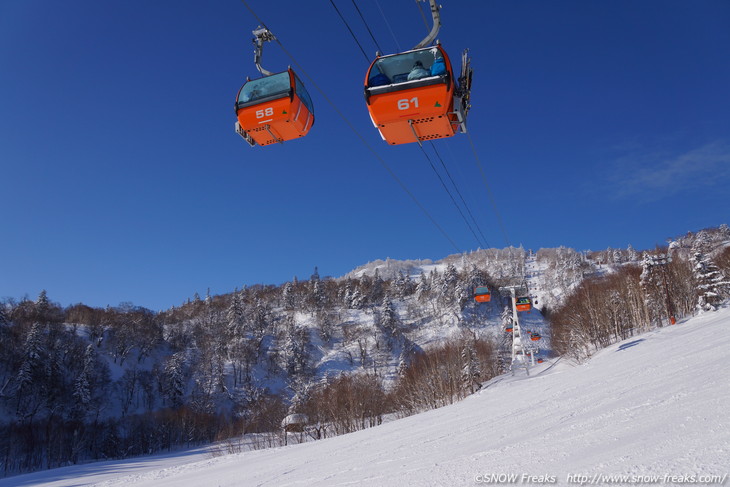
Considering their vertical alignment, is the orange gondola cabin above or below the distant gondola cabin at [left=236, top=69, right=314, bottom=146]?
below

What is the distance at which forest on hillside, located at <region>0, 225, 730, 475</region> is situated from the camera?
153ft

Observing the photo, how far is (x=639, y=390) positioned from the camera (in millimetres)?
8258

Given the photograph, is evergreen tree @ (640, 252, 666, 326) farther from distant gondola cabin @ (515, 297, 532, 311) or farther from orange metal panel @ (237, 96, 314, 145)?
orange metal panel @ (237, 96, 314, 145)

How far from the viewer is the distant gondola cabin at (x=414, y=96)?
706 cm

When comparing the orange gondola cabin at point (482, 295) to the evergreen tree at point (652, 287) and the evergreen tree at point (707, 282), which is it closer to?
the evergreen tree at point (707, 282)

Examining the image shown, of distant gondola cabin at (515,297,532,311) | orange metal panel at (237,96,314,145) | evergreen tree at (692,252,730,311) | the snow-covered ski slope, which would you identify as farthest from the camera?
evergreen tree at (692,252,730,311)

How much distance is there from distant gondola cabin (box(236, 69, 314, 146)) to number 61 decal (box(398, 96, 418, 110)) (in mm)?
2000

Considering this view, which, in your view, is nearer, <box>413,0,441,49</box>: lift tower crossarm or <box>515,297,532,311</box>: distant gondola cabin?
<box>413,0,441,49</box>: lift tower crossarm

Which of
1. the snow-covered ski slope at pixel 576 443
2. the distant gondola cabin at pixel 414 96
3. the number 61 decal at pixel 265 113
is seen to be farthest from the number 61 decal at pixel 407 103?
the snow-covered ski slope at pixel 576 443

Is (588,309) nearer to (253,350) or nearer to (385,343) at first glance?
(385,343)

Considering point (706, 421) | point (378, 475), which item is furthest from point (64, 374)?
point (706, 421)

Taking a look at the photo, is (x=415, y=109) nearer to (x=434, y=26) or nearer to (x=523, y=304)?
(x=434, y=26)

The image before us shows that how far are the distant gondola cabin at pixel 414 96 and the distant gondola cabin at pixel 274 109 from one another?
1428 millimetres

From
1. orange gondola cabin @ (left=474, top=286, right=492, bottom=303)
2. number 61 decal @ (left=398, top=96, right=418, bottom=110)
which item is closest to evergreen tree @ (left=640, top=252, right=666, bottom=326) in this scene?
orange gondola cabin @ (left=474, top=286, right=492, bottom=303)
